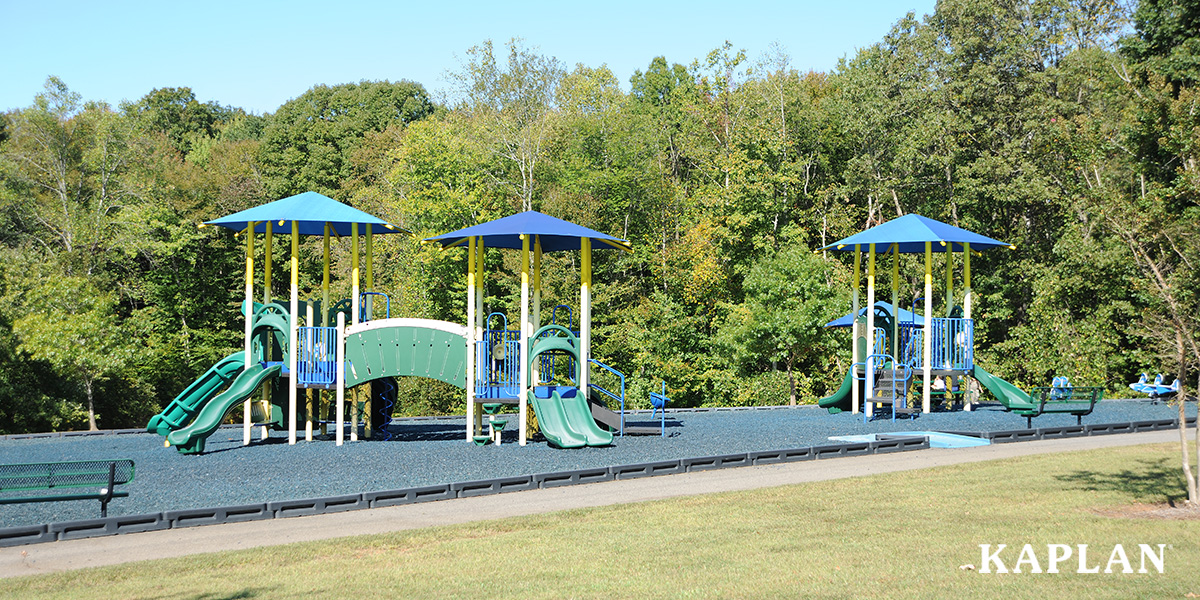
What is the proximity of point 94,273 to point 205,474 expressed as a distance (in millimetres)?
24608

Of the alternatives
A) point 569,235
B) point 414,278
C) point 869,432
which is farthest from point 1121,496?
point 414,278

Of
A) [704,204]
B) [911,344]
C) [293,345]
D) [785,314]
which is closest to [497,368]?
[293,345]

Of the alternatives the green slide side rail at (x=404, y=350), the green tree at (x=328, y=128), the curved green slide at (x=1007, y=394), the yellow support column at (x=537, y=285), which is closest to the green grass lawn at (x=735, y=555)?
the green slide side rail at (x=404, y=350)

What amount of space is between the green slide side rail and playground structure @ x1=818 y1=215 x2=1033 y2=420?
356 inches

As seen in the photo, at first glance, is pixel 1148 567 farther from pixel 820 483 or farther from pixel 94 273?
pixel 94 273

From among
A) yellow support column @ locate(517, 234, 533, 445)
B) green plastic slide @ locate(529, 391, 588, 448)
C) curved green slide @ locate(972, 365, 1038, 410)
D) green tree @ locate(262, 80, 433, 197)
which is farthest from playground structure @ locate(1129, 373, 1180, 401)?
green tree @ locate(262, 80, 433, 197)

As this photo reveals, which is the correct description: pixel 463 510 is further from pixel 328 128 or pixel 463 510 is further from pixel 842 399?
pixel 328 128

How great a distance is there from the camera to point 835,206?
3744 centimetres

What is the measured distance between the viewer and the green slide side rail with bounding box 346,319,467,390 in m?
18.5

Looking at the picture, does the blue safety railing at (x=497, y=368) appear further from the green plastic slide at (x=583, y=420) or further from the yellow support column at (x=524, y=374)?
the green plastic slide at (x=583, y=420)

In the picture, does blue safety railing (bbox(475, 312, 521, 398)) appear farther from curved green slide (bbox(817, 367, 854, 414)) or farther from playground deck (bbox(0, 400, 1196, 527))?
curved green slide (bbox(817, 367, 854, 414))

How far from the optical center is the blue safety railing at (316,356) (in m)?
18.8

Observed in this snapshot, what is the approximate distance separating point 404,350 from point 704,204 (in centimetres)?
2008

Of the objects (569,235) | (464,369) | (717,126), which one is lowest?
(464,369)
